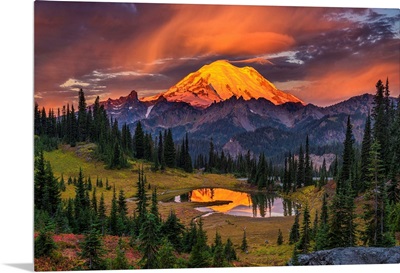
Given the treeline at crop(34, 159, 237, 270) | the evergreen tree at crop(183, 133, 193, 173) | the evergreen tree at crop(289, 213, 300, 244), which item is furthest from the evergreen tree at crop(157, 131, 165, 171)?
the evergreen tree at crop(289, 213, 300, 244)

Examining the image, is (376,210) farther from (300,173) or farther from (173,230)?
(173,230)

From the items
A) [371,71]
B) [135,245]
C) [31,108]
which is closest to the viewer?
[31,108]

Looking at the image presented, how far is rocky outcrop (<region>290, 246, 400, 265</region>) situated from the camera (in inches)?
792

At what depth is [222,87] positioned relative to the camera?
2306cm

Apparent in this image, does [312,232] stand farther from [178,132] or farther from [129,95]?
[129,95]

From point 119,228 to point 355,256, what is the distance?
1021 centimetres

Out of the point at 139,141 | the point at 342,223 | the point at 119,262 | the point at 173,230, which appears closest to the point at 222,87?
the point at 139,141

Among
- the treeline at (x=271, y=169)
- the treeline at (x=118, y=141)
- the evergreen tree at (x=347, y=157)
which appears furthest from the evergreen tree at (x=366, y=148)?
the treeline at (x=118, y=141)

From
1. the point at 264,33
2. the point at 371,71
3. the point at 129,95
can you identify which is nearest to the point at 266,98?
the point at 264,33

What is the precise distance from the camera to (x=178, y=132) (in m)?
23.1

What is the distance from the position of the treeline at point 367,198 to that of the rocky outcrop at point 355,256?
0.47m

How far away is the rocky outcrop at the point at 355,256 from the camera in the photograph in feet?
66.0

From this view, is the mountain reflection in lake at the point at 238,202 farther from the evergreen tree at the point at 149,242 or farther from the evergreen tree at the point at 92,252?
the evergreen tree at the point at 92,252

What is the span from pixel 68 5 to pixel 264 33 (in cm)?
849
